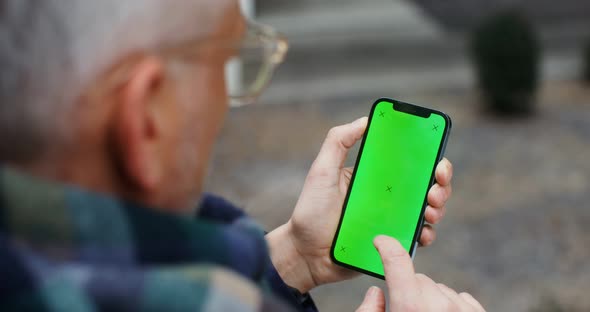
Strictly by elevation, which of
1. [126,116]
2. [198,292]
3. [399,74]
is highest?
[126,116]

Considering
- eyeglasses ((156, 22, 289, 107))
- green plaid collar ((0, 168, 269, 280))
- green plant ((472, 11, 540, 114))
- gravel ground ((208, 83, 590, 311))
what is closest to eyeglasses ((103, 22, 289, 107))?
eyeglasses ((156, 22, 289, 107))

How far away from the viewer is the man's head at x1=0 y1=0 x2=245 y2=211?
728 millimetres

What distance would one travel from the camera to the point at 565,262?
4.64m

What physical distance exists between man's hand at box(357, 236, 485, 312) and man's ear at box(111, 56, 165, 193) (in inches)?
20.2

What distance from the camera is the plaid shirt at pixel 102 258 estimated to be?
0.69 metres

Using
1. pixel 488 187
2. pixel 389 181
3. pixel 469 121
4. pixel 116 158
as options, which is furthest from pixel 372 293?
pixel 469 121

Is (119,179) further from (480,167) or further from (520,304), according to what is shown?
(480,167)

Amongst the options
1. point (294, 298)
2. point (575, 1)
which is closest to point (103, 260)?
point (294, 298)

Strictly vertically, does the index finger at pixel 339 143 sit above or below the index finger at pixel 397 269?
above

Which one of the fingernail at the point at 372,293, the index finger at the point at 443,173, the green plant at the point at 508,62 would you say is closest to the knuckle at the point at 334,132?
the index finger at the point at 443,173

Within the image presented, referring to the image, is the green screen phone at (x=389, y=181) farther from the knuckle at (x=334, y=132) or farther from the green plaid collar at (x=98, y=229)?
the green plaid collar at (x=98, y=229)

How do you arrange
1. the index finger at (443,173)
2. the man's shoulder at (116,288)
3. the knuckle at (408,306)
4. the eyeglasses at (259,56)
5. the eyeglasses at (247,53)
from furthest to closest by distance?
the index finger at (443,173), the knuckle at (408,306), the eyeglasses at (259,56), the eyeglasses at (247,53), the man's shoulder at (116,288)

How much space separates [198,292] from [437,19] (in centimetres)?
921

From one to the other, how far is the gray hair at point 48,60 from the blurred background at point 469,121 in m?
2.27
